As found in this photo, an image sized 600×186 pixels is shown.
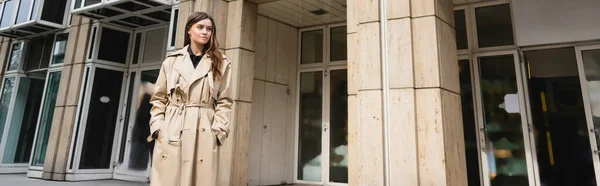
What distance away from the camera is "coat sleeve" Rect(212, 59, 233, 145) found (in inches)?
101

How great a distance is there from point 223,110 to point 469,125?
5805mm

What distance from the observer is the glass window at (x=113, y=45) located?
9.23 m

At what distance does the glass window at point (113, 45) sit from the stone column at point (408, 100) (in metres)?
6.74

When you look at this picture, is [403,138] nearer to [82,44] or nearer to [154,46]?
[154,46]

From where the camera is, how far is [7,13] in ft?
34.9

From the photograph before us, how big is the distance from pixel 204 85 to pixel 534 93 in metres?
6.42

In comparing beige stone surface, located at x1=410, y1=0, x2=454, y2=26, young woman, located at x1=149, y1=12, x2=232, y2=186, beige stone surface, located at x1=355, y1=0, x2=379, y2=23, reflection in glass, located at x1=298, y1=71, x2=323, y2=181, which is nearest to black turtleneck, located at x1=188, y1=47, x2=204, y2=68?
young woman, located at x1=149, y1=12, x2=232, y2=186

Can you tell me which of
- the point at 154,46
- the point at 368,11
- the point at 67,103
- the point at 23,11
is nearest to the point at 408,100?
the point at 368,11

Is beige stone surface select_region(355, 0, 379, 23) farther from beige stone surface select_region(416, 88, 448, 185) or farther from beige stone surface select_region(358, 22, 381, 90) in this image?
beige stone surface select_region(416, 88, 448, 185)

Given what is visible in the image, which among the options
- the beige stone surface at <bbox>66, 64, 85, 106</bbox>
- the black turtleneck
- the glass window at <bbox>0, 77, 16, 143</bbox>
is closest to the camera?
the black turtleneck

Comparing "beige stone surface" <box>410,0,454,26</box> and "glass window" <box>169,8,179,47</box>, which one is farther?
"glass window" <box>169,8,179,47</box>

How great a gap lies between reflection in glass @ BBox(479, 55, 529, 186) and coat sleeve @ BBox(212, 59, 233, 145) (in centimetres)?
581

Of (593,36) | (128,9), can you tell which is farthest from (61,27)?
(593,36)

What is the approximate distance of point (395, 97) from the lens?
4910mm
